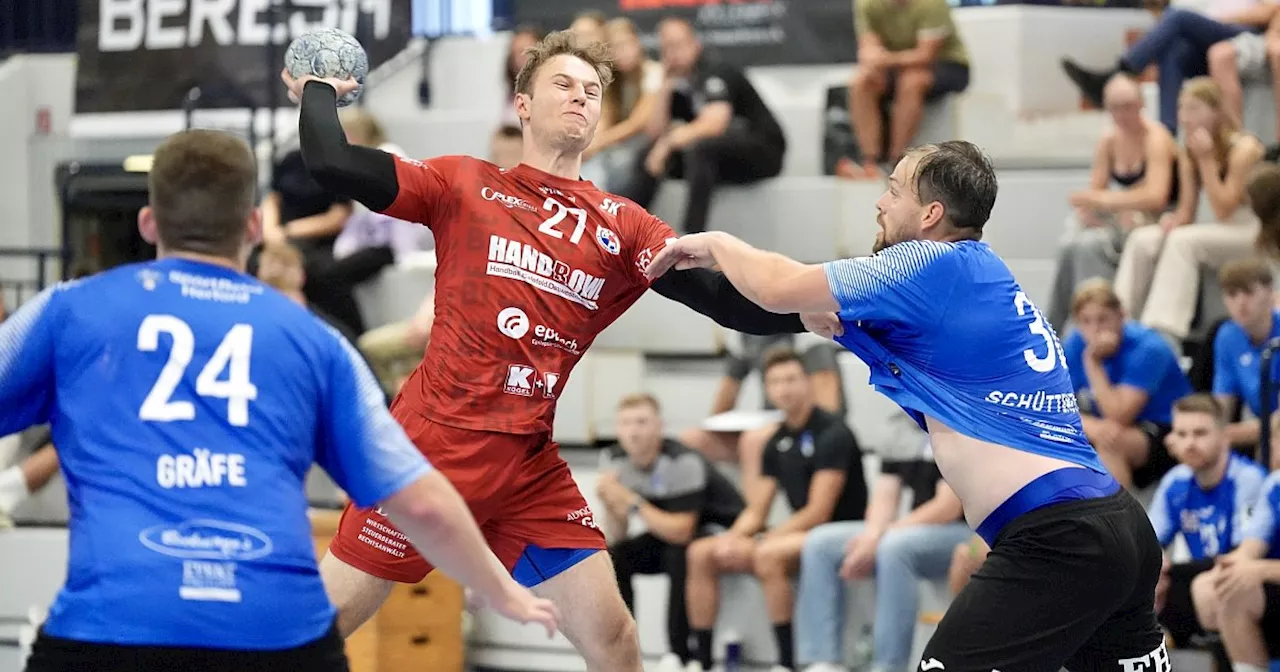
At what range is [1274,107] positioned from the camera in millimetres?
9922

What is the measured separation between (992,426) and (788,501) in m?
4.29

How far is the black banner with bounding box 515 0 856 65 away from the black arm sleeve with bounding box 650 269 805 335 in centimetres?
703

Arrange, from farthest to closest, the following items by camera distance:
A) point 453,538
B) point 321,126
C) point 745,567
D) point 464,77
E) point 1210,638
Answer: point 464,77 < point 745,567 < point 1210,638 < point 321,126 < point 453,538

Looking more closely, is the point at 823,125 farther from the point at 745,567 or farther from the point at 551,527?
the point at 551,527

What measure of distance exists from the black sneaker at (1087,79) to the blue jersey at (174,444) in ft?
27.9

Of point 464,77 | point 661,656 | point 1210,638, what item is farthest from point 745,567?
point 464,77

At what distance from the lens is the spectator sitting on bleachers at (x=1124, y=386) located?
8.16m

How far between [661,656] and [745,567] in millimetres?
834

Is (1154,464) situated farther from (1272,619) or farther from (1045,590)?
(1045,590)

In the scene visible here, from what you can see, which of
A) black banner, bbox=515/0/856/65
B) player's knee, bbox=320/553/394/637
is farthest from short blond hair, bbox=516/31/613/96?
black banner, bbox=515/0/856/65

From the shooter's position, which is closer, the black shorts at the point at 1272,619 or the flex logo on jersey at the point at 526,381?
the flex logo on jersey at the point at 526,381

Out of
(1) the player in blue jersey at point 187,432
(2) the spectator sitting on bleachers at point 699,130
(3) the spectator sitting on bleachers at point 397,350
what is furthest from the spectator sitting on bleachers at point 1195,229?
(1) the player in blue jersey at point 187,432

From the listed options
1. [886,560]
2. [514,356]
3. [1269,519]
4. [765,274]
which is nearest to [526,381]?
[514,356]

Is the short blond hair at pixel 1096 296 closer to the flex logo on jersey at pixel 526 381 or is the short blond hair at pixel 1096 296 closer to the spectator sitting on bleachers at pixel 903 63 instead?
the spectator sitting on bleachers at pixel 903 63
